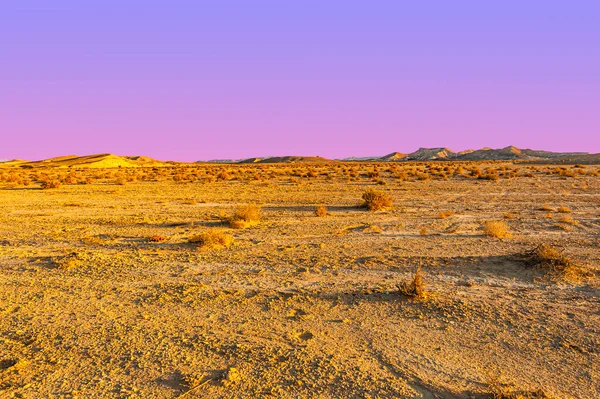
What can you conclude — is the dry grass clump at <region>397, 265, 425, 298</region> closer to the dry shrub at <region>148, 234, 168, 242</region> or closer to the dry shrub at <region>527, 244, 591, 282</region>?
the dry shrub at <region>527, 244, 591, 282</region>

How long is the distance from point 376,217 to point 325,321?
9678 mm

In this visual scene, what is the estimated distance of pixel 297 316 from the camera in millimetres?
6383

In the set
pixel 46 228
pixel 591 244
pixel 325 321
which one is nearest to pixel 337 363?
pixel 325 321

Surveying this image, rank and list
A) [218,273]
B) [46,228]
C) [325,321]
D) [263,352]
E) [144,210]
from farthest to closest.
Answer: [144,210] → [46,228] → [218,273] → [325,321] → [263,352]

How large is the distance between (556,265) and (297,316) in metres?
5.15

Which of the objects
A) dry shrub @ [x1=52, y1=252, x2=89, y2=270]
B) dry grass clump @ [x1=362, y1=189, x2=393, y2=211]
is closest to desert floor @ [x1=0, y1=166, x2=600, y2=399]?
dry shrub @ [x1=52, y1=252, x2=89, y2=270]

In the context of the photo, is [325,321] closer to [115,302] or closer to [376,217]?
[115,302]

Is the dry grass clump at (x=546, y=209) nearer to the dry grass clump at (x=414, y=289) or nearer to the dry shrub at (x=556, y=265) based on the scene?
the dry shrub at (x=556, y=265)

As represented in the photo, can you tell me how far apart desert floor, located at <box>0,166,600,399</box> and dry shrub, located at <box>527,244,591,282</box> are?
A: 0.64 ft

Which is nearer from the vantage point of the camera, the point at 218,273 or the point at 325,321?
the point at 325,321

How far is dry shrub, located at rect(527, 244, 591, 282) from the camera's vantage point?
8.00 metres

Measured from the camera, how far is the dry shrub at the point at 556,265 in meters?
8.00

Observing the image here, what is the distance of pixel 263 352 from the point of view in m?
5.27

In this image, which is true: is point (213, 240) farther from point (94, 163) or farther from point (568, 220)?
point (94, 163)
